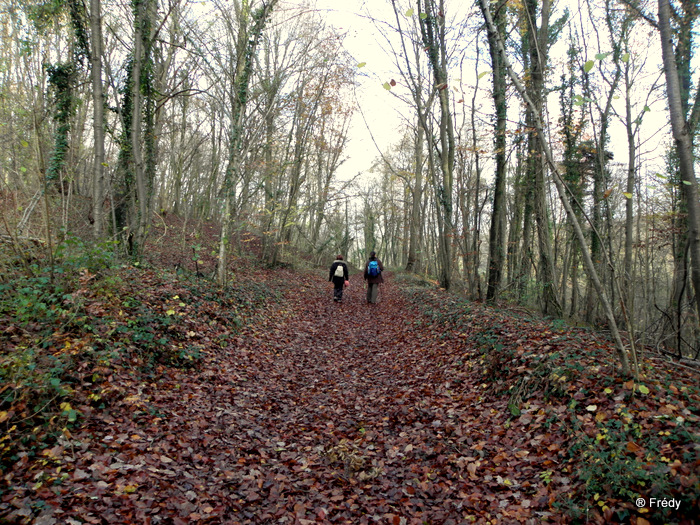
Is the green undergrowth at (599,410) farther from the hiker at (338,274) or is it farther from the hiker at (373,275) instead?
the hiker at (338,274)

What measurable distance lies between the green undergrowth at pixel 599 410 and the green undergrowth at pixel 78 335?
490 cm

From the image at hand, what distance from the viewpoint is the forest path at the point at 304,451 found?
3.44 metres

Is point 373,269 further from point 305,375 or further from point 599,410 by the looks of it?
point 599,410

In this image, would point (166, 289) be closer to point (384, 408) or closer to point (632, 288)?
point (384, 408)

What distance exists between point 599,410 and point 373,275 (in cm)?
1025

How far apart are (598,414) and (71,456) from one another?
17.8 ft

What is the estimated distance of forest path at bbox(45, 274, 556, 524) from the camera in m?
3.44

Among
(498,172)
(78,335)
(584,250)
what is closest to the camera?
(584,250)

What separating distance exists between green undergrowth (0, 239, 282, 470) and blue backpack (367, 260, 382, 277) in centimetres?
654

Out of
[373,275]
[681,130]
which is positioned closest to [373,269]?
[373,275]

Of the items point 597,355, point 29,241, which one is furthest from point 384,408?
point 29,241

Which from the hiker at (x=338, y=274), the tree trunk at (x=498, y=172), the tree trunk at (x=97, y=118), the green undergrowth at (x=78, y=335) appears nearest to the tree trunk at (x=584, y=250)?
the tree trunk at (x=498, y=172)

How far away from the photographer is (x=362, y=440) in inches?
192

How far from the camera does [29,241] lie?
6551 millimetres
